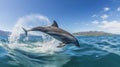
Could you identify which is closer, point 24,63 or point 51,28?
point 24,63

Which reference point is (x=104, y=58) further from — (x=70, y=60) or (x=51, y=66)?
(x=51, y=66)

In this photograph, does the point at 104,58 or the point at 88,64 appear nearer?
the point at 88,64

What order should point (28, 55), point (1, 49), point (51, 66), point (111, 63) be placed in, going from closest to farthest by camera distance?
1. point (51, 66)
2. point (111, 63)
3. point (28, 55)
4. point (1, 49)

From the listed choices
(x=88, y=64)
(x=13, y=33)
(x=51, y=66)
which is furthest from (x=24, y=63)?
(x=13, y=33)

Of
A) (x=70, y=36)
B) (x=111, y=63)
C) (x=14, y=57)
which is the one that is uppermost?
(x=70, y=36)

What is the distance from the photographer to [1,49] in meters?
19.6

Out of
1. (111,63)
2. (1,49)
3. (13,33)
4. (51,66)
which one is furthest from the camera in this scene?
(13,33)

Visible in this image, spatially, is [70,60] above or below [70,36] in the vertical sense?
below

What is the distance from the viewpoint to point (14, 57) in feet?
52.6

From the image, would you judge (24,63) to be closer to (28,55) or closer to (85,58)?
(28,55)

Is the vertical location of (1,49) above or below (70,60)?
above

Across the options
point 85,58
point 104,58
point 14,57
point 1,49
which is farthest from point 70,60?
point 1,49

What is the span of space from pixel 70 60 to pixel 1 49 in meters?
6.83

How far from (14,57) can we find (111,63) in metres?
6.66
